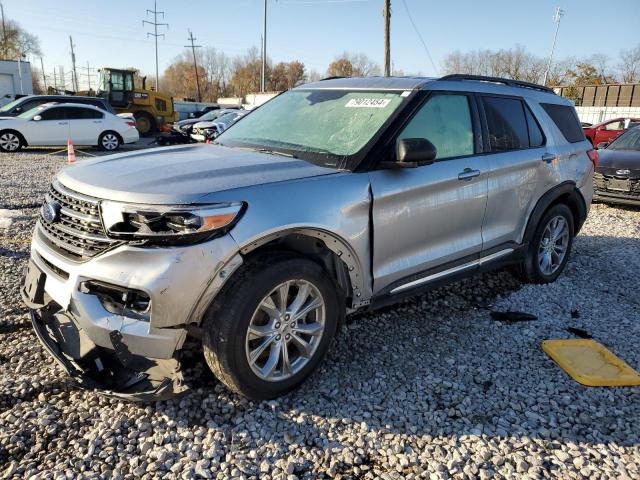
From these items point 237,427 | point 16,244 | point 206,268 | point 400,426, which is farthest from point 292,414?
point 16,244

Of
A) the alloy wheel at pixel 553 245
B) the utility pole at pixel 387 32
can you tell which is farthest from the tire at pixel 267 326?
the utility pole at pixel 387 32

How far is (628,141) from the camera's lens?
9.97 metres

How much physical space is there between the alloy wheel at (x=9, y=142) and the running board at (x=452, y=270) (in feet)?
53.4

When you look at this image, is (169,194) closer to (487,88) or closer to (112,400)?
(112,400)

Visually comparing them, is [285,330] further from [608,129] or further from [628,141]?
[608,129]

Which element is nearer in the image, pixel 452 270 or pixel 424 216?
pixel 424 216

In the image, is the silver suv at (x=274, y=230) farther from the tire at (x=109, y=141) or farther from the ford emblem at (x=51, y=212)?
the tire at (x=109, y=141)

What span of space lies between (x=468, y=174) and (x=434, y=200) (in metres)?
0.44

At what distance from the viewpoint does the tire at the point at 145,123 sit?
26.0 meters

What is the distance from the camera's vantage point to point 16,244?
5.66 metres

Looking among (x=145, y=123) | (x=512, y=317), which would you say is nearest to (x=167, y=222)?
(x=512, y=317)

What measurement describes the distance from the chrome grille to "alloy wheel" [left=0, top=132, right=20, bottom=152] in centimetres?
1527

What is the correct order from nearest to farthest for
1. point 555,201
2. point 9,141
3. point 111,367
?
1. point 111,367
2. point 555,201
3. point 9,141

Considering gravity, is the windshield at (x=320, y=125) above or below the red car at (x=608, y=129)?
above
